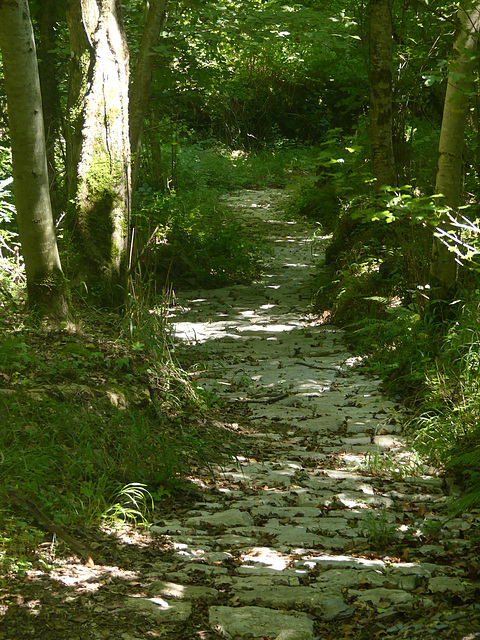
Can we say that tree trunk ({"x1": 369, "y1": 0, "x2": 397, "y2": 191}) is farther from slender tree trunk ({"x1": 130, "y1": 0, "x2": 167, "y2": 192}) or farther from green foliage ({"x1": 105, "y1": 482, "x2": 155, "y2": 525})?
green foliage ({"x1": 105, "y1": 482, "x2": 155, "y2": 525})

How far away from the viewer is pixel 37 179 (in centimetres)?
502

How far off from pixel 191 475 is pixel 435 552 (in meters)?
1.68

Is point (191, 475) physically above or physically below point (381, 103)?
below

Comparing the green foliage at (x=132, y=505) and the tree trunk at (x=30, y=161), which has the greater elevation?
the tree trunk at (x=30, y=161)

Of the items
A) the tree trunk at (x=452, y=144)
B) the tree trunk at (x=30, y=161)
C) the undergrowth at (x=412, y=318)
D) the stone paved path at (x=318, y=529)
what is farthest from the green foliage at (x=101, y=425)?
the tree trunk at (x=452, y=144)

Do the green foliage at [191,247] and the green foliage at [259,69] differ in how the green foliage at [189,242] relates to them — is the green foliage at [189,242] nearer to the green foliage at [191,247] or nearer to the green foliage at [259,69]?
the green foliage at [191,247]

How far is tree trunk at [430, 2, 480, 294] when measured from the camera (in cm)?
562

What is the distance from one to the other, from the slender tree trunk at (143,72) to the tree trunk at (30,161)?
3619 millimetres

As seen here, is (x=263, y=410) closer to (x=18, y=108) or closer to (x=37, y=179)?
(x=37, y=179)

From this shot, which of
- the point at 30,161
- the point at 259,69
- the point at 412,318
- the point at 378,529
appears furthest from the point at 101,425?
the point at 259,69

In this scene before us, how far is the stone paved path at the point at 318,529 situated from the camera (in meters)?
2.57

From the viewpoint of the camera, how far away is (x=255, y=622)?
2.52 metres

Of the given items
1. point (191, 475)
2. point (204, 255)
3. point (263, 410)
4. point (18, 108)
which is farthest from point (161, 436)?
point (204, 255)

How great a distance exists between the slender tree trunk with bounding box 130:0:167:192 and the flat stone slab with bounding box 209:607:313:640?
22.8ft
